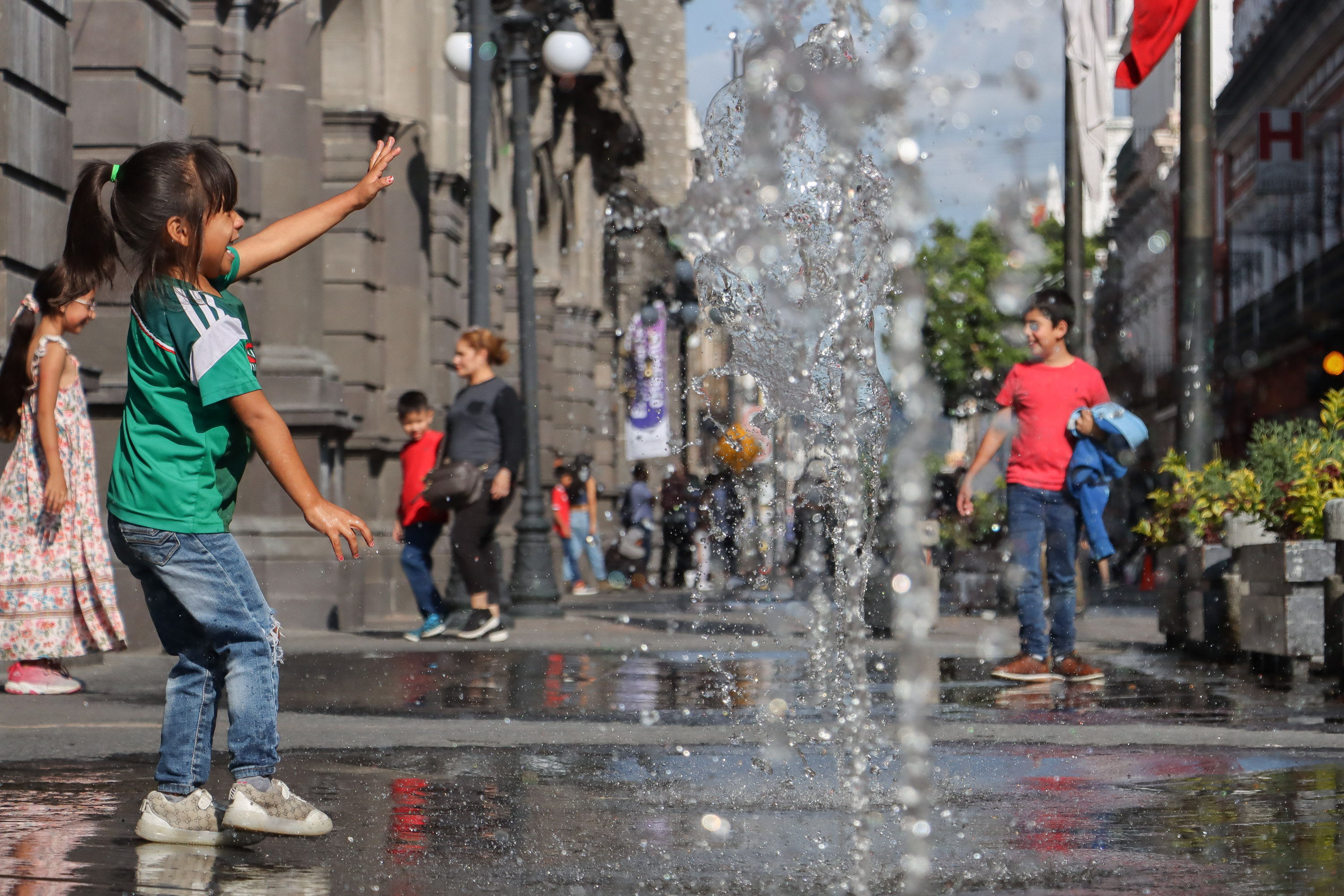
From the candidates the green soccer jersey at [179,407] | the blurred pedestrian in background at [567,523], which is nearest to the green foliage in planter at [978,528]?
the blurred pedestrian in background at [567,523]

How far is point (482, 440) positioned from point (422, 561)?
1.21 meters

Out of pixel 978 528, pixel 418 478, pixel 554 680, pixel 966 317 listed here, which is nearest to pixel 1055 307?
pixel 554 680

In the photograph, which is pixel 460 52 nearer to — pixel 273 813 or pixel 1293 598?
pixel 1293 598

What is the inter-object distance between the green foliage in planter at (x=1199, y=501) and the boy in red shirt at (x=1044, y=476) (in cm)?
124

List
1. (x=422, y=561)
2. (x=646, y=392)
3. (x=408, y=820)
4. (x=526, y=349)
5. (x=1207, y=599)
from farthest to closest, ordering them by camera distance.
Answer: (x=646, y=392), (x=526, y=349), (x=422, y=561), (x=1207, y=599), (x=408, y=820)

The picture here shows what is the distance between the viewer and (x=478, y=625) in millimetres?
12758

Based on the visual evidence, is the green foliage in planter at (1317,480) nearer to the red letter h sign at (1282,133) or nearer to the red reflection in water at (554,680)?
the red reflection in water at (554,680)

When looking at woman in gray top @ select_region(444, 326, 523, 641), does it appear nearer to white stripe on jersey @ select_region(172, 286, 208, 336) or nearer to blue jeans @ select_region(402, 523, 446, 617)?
blue jeans @ select_region(402, 523, 446, 617)

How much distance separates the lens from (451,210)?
20.3 meters

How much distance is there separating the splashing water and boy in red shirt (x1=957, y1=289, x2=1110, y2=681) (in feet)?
2.13

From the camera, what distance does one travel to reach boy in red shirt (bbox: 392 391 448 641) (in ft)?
42.1

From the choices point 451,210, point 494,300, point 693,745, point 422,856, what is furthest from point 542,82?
point 422,856

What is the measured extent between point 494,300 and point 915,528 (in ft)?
69.6

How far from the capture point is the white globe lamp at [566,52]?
18641 millimetres
